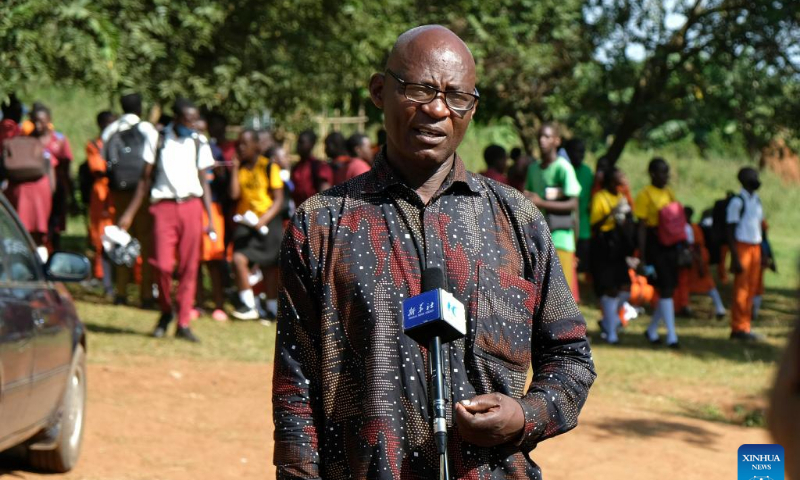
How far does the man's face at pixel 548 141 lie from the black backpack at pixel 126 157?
395 cm

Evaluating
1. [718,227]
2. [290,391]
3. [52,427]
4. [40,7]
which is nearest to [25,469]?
[52,427]

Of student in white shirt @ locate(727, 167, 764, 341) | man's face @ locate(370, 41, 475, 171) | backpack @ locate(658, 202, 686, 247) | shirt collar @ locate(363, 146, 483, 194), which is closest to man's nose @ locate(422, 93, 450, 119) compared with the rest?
man's face @ locate(370, 41, 475, 171)

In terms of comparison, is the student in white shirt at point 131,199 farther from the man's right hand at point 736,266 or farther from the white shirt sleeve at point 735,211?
the man's right hand at point 736,266

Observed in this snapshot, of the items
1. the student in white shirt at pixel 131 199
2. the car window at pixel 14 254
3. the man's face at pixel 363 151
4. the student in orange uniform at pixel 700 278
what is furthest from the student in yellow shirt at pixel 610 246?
the car window at pixel 14 254

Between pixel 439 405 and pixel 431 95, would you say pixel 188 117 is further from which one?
pixel 439 405

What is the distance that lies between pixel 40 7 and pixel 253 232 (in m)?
3.06

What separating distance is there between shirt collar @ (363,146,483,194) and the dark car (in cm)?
321

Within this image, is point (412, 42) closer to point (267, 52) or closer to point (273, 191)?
point (273, 191)

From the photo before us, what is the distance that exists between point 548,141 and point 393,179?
8.19 meters

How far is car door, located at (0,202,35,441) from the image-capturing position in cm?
566

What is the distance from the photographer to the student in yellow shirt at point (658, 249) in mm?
12734

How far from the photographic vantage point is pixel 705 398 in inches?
411

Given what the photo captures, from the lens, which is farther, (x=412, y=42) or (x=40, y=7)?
(x=40, y=7)

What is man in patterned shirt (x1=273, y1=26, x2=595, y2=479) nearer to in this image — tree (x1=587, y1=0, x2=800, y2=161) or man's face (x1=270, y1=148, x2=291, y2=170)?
man's face (x1=270, y1=148, x2=291, y2=170)
